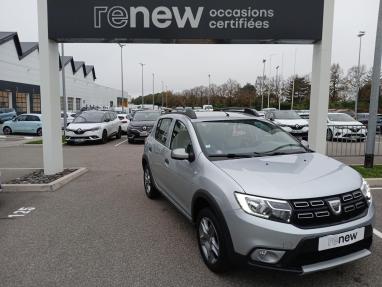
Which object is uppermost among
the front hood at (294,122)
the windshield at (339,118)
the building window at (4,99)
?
the building window at (4,99)

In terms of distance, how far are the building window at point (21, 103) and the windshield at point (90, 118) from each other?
28.3m

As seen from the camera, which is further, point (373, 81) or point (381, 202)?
point (373, 81)

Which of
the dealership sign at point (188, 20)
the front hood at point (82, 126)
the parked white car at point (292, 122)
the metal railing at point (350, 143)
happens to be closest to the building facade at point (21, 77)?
the front hood at point (82, 126)

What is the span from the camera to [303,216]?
2816mm

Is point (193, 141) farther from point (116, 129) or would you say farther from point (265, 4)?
point (116, 129)

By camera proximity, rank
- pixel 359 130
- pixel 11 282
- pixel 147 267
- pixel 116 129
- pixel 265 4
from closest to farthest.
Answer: pixel 11 282 → pixel 147 267 → pixel 265 4 → pixel 359 130 → pixel 116 129

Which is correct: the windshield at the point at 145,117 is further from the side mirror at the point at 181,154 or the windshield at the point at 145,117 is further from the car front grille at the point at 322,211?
the car front grille at the point at 322,211

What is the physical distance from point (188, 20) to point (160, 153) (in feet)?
12.3

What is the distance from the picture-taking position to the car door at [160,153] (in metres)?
5.02

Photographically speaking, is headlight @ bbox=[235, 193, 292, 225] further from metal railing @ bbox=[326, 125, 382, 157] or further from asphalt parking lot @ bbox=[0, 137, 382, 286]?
metal railing @ bbox=[326, 125, 382, 157]

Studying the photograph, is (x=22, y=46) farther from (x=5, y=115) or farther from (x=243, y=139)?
(x=243, y=139)

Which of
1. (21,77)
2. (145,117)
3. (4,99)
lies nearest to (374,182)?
(145,117)

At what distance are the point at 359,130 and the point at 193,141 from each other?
1235cm

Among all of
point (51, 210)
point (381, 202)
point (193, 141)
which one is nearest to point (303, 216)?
point (193, 141)
